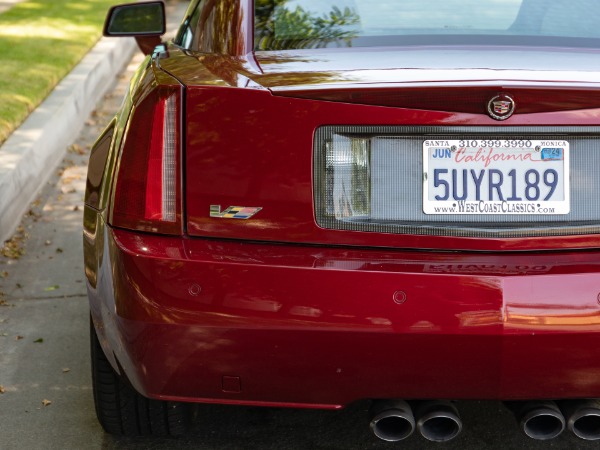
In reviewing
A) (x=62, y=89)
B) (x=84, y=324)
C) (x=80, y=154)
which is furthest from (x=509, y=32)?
(x=62, y=89)

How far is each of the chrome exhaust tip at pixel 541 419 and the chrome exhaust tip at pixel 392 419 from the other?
31cm

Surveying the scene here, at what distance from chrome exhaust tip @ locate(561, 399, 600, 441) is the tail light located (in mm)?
1194

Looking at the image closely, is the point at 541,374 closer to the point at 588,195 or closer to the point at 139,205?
the point at 588,195

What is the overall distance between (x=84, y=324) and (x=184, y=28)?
4.65 feet

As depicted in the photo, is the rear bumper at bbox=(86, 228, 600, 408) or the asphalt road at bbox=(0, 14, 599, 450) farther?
the asphalt road at bbox=(0, 14, 599, 450)

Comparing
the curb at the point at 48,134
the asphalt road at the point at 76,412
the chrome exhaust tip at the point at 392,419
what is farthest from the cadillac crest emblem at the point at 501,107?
the curb at the point at 48,134

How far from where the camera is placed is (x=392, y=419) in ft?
10.5

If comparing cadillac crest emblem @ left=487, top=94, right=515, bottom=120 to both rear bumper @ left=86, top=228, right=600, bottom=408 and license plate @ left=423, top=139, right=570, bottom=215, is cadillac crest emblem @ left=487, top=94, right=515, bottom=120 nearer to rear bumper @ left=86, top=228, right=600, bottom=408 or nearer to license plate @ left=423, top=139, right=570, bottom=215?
license plate @ left=423, top=139, right=570, bottom=215

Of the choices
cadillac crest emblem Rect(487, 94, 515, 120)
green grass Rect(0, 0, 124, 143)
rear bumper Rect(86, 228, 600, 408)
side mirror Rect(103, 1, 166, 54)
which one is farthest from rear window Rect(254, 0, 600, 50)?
green grass Rect(0, 0, 124, 143)

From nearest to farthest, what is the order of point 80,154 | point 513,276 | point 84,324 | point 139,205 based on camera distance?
point 513,276 → point 139,205 → point 84,324 → point 80,154

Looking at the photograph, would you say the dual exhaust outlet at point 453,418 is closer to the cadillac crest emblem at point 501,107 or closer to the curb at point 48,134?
the cadillac crest emblem at point 501,107

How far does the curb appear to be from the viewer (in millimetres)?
6438

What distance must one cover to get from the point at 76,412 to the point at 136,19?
190cm

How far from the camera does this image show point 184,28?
14.4ft
